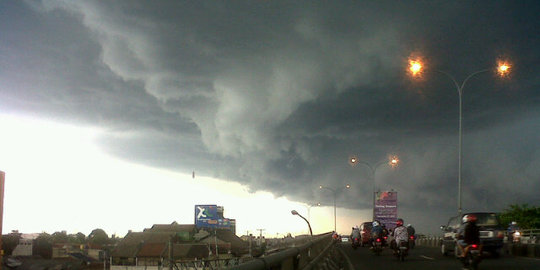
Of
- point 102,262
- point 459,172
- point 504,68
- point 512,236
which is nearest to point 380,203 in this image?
point 512,236

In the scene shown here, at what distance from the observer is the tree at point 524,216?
10559 cm

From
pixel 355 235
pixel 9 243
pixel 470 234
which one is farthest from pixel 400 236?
pixel 9 243

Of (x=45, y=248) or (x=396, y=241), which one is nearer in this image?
(x=45, y=248)

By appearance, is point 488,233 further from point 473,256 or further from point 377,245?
point 473,256

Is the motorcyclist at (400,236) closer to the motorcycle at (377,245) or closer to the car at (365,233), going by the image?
the motorcycle at (377,245)

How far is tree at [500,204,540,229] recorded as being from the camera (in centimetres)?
10559

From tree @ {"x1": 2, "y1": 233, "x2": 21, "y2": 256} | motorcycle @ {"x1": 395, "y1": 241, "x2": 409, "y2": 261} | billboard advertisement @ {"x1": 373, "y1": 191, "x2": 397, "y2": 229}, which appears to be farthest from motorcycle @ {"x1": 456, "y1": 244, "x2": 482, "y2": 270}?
billboard advertisement @ {"x1": 373, "y1": 191, "x2": 397, "y2": 229}

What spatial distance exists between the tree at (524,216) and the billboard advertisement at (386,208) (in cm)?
5748

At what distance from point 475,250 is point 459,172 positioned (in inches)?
752

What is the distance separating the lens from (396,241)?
2784cm

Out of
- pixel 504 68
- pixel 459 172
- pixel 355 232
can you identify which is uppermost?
pixel 504 68

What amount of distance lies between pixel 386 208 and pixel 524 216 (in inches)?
2555

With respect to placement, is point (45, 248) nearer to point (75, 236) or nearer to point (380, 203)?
point (75, 236)

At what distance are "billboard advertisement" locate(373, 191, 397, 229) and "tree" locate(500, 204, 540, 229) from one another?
189 feet
